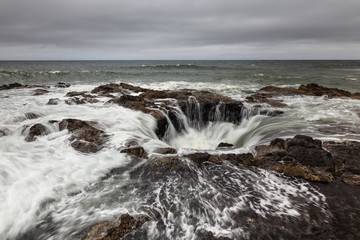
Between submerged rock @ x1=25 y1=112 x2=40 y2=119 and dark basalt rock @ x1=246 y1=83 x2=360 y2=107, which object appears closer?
submerged rock @ x1=25 y1=112 x2=40 y2=119

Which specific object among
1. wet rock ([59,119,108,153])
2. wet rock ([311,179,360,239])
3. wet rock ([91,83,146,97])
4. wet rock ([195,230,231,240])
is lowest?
wet rock ([195,230,231,240])

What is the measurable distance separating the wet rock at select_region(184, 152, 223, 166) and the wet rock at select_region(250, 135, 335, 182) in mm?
688

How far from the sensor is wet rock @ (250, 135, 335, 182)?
4604 mm

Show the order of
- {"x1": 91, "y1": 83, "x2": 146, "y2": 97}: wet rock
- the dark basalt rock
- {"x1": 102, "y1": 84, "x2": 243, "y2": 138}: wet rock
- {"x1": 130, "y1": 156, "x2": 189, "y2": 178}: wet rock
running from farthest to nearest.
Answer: {"x1": 91, "y1": 83, "x2": 146, "y2": 97}: wet rock → the dark basalt rock → {"x1": 102, "y1": 84, "x2": 243, "y2": 138}: wet rock → {"x1": 130, "y1": 156, "x2": 189, "y2": 178}: wet rock

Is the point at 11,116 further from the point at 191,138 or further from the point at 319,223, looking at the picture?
the point at 319,223

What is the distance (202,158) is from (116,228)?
8.53ft

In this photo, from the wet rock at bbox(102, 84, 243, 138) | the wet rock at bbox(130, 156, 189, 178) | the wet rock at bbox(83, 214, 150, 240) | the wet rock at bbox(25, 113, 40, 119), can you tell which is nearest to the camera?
the wet rock at bbox(83, 214, 150, 240)

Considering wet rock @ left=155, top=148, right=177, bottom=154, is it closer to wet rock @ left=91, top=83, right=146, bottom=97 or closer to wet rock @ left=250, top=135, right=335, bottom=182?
wet rock @ left=250, top=135, right=335, bottom=182

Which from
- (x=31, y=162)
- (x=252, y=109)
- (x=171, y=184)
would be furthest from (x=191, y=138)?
(x=31, y=162)

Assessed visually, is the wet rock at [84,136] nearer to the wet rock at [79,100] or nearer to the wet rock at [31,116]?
the wet rock at [31,116]

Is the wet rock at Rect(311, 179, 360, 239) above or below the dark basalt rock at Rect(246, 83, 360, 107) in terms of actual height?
below

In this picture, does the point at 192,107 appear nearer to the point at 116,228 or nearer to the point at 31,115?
the point at 31,115

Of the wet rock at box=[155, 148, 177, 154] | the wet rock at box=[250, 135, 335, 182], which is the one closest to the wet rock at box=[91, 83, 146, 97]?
the wet rock at box=[155, 148, 177, 154]

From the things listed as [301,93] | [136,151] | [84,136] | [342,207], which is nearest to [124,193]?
[136,151]
